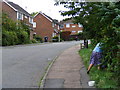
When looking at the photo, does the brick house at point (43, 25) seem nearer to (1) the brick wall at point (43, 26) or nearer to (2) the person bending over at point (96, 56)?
(1) the brick wall at point (43, 26)

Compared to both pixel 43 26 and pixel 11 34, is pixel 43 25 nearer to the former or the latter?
pixel 43 26

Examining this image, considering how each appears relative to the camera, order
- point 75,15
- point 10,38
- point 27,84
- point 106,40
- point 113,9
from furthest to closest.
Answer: point 10,38
point 75,15
point 27,84
point 106,40
point 113,9

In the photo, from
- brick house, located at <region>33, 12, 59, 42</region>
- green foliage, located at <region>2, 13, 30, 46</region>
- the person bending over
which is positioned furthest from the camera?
brick house, located at <region>33, 12, 59, 42</region>

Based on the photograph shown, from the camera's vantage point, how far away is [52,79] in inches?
294

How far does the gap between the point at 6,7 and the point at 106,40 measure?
41430mm

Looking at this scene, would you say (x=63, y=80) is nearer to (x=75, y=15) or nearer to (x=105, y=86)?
(x=105, y=86)

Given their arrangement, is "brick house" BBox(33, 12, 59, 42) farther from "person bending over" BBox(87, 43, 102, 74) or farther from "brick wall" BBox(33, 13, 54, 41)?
"person bending over" BBox(87, 43, 102, 74)

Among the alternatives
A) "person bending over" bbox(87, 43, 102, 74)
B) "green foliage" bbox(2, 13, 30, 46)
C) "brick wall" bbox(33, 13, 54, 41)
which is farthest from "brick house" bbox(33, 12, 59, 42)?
"person bending over" bbox(87, 43, 102, 74)

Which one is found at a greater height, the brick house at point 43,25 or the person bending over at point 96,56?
the brick house at point 43,25

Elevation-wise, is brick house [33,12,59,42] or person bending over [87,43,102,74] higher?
brick house [33,12,59,42]

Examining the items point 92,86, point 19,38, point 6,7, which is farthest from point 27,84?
point 6,7

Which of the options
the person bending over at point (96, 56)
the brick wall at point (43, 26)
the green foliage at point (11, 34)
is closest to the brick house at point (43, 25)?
the brick wall at point (43, 26)

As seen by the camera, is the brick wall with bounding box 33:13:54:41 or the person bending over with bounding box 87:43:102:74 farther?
the brick wall with bounding box 33:13:54:41

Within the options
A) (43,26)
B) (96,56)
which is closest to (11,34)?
(96,56)
